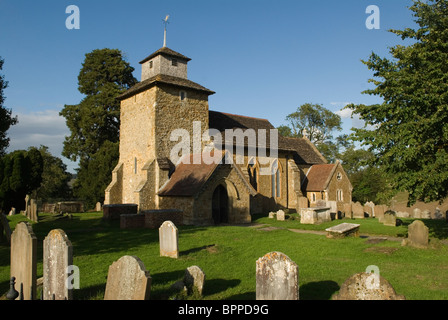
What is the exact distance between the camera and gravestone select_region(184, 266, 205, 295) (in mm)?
6828

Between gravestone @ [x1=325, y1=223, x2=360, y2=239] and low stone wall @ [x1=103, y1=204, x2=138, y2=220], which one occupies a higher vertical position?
low stone wall @ [x1=103, y1=204, x2=138, y2=220]

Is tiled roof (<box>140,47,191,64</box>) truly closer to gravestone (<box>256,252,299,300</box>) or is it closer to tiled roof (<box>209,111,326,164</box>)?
tiled roof (<box>209,111,326,164</box>)

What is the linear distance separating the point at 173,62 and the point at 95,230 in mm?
14795

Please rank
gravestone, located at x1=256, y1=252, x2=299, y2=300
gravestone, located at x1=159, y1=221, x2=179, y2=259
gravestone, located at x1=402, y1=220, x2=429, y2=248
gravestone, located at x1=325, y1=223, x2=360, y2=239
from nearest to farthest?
gravestone, located at x1=256, y1=252, x2=299, y2=300, gravestone, located at x1=159, y1=221, x2=179, y2=259, gravestone, located at x1=402, y1=220, x2=429, y2=248, gravestone, located at x1=325, y1=223, x2=360, y2=239

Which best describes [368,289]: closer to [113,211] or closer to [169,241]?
[169,241]

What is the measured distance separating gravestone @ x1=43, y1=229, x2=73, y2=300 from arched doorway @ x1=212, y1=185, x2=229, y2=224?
1514 cm

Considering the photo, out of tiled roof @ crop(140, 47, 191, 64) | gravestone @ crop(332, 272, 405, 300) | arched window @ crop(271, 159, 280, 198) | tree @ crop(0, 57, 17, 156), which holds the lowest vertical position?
gravestone @ crop(332, 272, 405, 300)

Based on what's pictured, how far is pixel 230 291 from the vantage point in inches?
280

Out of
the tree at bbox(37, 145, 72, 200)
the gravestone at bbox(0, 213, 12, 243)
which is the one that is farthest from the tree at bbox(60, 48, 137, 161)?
the gravestone at bbox(0, 213, 12, 243)

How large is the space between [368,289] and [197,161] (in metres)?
17.8

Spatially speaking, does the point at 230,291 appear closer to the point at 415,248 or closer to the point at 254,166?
the point at 415,248

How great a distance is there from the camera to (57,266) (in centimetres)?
639

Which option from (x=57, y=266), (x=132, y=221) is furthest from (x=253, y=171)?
(x=57, y=266)

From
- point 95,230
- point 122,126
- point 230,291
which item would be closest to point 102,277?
point 230,291
